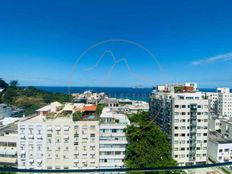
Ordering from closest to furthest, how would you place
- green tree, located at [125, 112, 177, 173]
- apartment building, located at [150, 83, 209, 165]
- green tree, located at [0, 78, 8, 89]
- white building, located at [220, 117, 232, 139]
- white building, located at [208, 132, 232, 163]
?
1. green tree, located at [125, 112, 177, 173]
2. apartment building, located at [150, 83, 209, 165]
3. white building, located at [208, 132, 232, 163]
4. white building, located at [220, 117, 232, 139]
5. green tree, located at [0, 78, 8, 89]

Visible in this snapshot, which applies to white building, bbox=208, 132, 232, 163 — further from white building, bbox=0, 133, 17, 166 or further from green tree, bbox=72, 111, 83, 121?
white building, bbox=0, 133, 17, 166

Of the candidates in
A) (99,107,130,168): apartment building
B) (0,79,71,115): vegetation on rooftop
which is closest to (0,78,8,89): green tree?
(0,79,71,115): vegetation on rooftop

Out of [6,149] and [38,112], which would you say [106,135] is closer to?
[38,112]

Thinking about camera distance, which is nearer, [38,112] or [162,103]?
[38,112]

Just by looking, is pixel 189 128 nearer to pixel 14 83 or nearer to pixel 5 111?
pixel 5 111

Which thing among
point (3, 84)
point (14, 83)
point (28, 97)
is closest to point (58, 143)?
point (28, 97)

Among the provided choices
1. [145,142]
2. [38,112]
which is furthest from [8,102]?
[145,142]

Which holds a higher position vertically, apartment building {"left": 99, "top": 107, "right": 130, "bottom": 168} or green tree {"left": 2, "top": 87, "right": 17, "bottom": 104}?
green tree {"left": 2, "top": 87, "right": 17, "bottom": 104}
